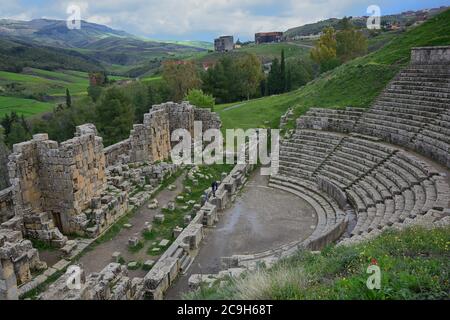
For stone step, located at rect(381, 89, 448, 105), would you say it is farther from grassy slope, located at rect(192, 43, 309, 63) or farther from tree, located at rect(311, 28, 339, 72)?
grassy slope, located at rect(192, 43, 309, 63)

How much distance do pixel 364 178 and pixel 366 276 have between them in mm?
11542

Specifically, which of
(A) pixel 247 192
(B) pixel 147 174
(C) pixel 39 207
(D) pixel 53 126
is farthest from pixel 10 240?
(D) pixel 53 126

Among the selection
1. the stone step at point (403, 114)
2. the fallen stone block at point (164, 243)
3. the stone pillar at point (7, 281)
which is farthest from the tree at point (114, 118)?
the stone pillar at point (7, 281)

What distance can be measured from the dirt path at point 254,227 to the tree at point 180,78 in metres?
32.1

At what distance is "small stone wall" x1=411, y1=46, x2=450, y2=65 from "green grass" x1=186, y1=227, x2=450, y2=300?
16301mm

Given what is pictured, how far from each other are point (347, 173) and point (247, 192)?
4.97 meters

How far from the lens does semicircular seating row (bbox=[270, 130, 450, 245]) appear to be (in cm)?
1283

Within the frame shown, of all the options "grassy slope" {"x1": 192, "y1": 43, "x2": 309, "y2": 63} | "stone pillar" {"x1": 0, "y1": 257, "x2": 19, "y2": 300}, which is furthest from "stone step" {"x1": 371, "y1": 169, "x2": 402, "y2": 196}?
"grassy slope" {"x1": 192, "y1": 43, "x2": 309, "y2": 63}

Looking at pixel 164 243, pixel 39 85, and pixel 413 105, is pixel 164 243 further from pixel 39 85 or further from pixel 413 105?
pixel 39 85

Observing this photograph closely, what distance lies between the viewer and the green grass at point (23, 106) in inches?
2401

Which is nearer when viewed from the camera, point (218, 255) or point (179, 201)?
point (218, 255)

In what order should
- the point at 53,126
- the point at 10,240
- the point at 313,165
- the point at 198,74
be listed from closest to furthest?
1. the point at 10,240
2. the point at 313,165
3. the point at 53,126
4. the point at 198,74

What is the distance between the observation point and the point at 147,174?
2020 cm
